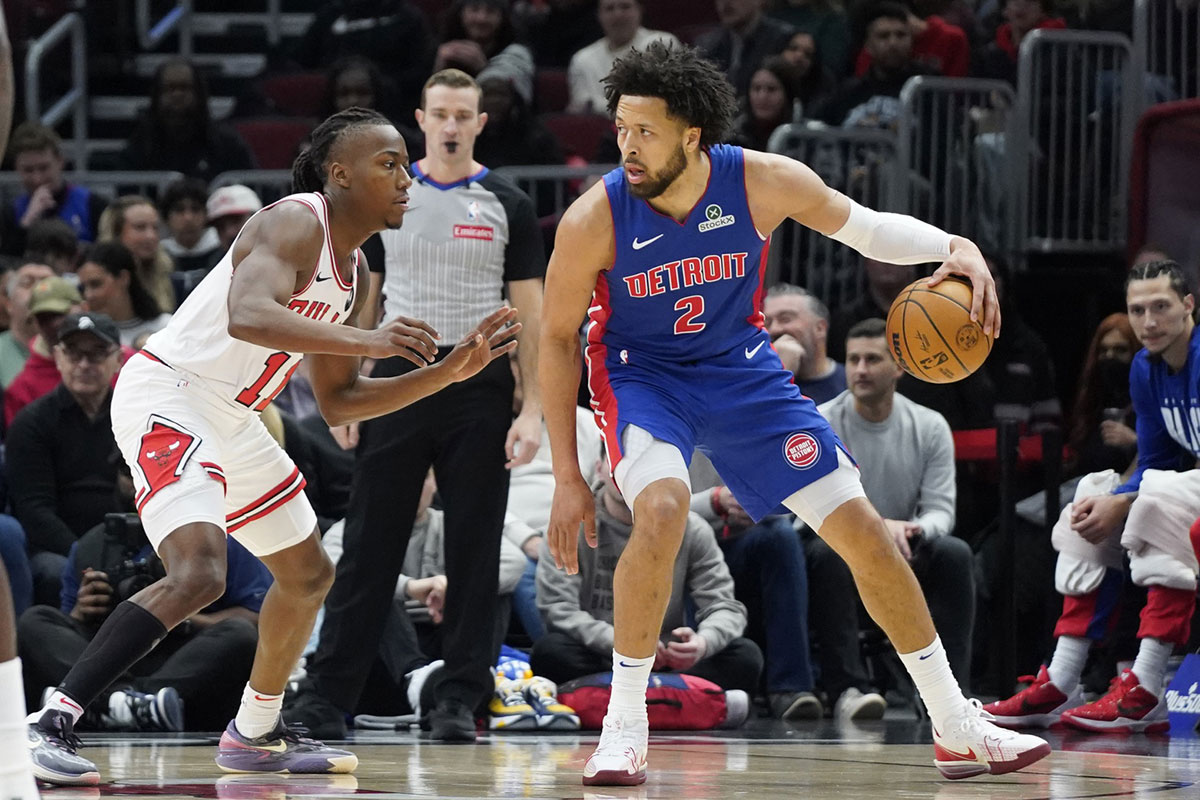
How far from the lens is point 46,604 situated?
7.36m

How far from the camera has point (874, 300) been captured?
29.2 feet

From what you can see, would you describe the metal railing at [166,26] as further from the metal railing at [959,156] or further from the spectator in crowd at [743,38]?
the metal railing at [959,156]

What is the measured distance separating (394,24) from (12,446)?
17.0ft

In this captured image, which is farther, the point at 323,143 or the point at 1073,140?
the point at 1073,140

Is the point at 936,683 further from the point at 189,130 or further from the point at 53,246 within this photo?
the point at 189,130

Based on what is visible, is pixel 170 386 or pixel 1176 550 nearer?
pixel 170 386

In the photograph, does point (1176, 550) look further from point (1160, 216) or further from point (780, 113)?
point (780, 113)

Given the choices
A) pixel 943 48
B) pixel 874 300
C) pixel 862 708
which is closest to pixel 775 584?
pixel 862 708

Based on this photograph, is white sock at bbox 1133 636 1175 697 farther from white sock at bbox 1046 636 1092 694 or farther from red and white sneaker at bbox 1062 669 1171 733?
white sock at bbox 1046 636 1092 694

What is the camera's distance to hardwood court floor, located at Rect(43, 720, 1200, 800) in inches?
167

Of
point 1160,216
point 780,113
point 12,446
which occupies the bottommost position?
point 12,446

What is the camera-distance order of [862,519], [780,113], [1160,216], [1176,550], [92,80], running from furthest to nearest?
1. [92,80]
2. [780,113]
3. [1160,216]
4. [1176,550]
5. [862,519]

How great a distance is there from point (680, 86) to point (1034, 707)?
349 centimetres

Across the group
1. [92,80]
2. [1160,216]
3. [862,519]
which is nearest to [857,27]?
[1160,216]
